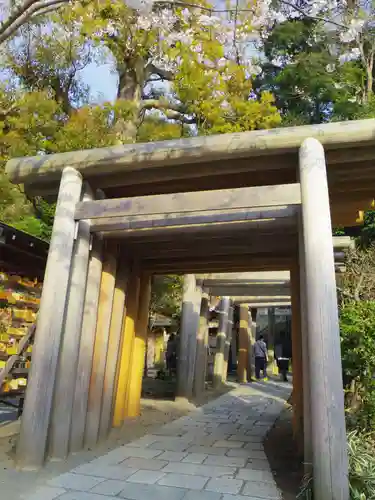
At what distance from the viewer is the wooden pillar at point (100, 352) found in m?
4.66

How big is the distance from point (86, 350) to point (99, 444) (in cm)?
118

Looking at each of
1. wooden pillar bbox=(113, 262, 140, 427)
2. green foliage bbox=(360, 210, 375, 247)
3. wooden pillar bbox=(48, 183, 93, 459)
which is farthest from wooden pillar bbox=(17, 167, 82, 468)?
green foliage bbox=(360, 210, 375, 247)

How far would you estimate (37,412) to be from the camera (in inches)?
154

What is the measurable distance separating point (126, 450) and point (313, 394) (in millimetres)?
2469

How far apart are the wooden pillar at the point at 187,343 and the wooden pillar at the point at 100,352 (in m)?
3.75

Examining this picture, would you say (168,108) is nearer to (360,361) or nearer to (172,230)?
(172,230)

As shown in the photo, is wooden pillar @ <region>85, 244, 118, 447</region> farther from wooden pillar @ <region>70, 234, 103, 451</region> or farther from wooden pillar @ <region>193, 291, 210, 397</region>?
wooden pillar @ <region>193, 291, 210, 397</region>

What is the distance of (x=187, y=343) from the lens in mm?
8695

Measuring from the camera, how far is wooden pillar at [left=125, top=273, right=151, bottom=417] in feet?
20.7

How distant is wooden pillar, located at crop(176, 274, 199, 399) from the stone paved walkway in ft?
6.16

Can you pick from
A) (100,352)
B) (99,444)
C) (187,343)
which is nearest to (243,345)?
(187,343)

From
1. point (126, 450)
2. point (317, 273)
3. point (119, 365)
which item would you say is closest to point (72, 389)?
point (126, 450)

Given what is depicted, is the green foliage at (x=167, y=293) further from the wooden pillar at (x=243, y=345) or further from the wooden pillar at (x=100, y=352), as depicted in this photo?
the wooden pillar at (x=100, y=352)

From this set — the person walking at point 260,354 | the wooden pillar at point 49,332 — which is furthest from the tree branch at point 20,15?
the person walking at point 260,354
